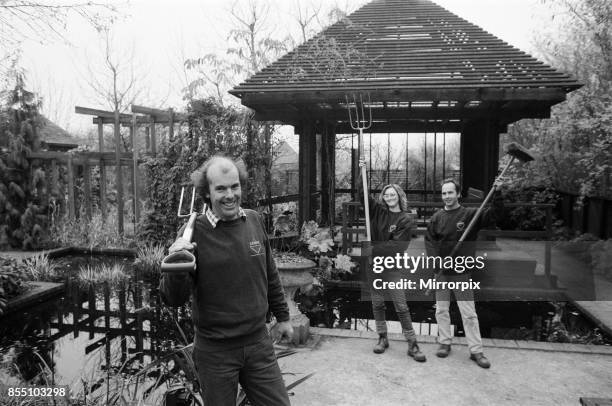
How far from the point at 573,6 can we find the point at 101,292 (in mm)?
9876

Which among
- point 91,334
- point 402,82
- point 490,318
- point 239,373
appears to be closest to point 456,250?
point 490,318

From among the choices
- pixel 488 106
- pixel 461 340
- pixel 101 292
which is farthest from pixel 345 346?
pixel 488 106

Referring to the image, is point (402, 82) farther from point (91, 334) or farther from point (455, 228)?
point (91, 334)

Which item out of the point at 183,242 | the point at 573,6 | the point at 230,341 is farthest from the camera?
the point at 573,6

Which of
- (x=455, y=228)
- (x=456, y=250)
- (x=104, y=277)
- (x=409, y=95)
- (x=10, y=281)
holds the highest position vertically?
(x=409, y=95)

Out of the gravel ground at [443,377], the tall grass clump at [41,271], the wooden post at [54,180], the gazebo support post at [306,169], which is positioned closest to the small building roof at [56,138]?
the wooden post at [54,180]

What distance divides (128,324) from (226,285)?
3899 mm

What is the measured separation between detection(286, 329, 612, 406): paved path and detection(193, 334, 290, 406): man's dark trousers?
1.48 meters

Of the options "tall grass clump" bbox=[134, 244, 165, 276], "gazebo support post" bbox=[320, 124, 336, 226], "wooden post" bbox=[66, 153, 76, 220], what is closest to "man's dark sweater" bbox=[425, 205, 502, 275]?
"gazebo support post" bbox=[320, 124, 336, 226]

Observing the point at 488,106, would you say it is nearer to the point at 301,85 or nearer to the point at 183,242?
the point at 301,85

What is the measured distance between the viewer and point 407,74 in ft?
23.6

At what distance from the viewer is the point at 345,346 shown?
4.82 meters

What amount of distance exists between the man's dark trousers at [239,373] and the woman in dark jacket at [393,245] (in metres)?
2.35

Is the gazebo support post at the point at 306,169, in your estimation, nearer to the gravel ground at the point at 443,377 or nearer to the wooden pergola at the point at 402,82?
the wooden pergola at the point at 402,82
